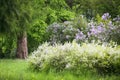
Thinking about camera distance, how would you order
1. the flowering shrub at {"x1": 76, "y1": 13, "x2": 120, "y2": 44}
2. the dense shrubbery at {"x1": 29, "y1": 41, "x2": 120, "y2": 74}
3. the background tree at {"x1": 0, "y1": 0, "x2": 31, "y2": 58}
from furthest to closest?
1. the flowering shrub at {"x1": 76, "y1": 13, "x2": 120, "y2": 44}
2. the dense shrubbery at {"x1": 29, "y1": 41, "x2": 120, "y2": 74}
3. the background tree at {"x1": 0, "y1": 0, "x2": 31, "y2": 58}

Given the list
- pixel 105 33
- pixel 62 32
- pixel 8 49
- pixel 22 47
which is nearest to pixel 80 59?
pixel 105 33

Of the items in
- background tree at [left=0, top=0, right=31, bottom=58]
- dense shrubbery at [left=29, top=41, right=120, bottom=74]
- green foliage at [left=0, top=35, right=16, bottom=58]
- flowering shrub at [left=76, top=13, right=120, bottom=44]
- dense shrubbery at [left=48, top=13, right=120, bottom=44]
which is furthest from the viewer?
green foliage at [left=0, top=35, right=16, bottom=58]


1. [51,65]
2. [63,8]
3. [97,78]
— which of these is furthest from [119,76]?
[63,8]

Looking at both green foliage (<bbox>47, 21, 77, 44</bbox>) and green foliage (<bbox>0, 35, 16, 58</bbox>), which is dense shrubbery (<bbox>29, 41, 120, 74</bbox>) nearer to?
green foliage (<bbox>47, 21, 77, 44</bbox>)

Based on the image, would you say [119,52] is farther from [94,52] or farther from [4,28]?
[4,28]

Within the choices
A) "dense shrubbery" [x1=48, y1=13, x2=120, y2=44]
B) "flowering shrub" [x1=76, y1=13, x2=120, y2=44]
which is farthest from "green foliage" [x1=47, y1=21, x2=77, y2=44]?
"flowering shrub" [x1=76, y1=13, x2=120, y2=44]

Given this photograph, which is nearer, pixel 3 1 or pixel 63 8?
pixel 3 1

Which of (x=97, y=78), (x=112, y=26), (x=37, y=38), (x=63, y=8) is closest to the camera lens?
(x=97, y=78)

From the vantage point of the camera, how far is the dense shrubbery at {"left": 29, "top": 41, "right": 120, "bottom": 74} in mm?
10584

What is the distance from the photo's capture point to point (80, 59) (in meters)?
10.9

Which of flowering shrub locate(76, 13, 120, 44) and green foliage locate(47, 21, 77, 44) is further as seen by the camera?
green foliage locate(47, 21, 77, 44)

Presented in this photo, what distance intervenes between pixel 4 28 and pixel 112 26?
8.34 meters

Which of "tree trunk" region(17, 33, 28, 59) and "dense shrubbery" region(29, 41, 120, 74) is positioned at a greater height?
"tree trunk" region(17, 33, 28, 59)

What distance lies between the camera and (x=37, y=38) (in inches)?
909
